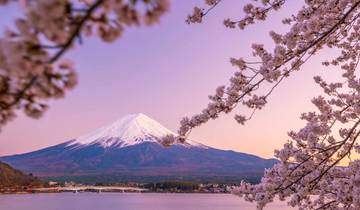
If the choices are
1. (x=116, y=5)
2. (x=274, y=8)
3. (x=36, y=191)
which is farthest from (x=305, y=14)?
(x=36, y=191)

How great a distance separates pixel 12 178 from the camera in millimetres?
101375

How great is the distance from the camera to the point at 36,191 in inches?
4808

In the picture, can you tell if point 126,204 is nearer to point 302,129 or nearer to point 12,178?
point 12,178

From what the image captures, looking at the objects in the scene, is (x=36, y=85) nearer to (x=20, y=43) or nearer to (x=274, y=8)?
(x=20, y=43)

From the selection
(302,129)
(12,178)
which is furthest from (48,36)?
(12,178)

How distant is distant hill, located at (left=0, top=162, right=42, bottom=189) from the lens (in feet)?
326

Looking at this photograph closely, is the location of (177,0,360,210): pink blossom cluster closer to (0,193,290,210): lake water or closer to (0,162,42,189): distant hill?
(0,193,290,210): lake water

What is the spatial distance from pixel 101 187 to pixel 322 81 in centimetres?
13696

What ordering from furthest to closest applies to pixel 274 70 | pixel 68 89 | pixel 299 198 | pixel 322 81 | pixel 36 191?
1. pixel 36 191
2. pixel 322 81
3. pixel 299 198
4. pixel 274 70
5. pixel 68 89

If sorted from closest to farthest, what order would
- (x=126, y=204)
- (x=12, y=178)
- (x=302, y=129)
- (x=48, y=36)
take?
(x=48, y=36) < (x=302, y=129) < (x=126, y=204) < (x=12, y=178)

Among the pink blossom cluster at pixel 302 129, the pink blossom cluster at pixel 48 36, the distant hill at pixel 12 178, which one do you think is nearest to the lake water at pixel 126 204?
the distant hill at pixel 12 178

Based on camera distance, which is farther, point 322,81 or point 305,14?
point 322,81

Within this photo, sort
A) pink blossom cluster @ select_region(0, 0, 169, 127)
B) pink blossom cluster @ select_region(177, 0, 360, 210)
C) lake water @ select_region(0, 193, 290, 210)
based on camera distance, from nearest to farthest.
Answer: pink blossom cluster @ select_region(0, 0, 169, 127) < pink blossom cluster @ select_region(177, 0, 360, 210) < lake water @ select_region(0, 193, 290, 210)

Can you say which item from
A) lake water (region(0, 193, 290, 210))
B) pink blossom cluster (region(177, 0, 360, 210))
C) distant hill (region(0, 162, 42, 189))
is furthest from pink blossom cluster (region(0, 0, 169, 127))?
distant hill (region(0, 162, 42, 189))
